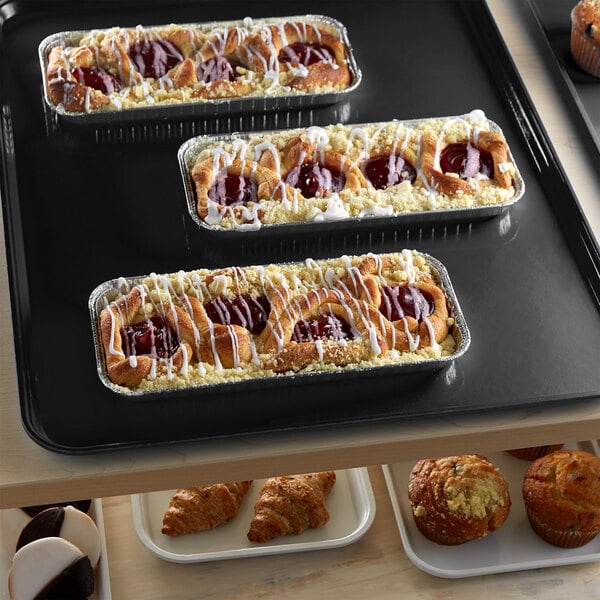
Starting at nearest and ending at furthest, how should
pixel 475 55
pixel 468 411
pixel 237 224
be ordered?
pixel 468 411 < pixel 237 224 < pixel 475 55

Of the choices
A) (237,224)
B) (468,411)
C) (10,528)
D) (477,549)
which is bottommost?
(477,549)

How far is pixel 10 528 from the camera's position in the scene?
1.83 m

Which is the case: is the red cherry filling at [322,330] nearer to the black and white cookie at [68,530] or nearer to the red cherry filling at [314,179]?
the red cherry filling at [314,179]

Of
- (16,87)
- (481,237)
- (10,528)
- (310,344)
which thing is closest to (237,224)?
(310,344)

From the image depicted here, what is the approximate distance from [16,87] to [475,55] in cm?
81

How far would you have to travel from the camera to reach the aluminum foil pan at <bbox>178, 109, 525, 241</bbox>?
1.63 m

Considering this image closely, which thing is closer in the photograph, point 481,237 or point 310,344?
point 310,344

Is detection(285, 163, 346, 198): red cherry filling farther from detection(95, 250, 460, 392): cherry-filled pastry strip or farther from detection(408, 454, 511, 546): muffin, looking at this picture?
detection(408, 454, 511, 546): muffin

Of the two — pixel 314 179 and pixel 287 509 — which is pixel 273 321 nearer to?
pixel 314 179

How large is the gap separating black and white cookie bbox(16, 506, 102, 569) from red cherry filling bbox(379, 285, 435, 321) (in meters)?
0.62

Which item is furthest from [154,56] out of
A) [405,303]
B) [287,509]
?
[287,509]

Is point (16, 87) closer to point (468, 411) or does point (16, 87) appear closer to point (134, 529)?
point (134, 529)

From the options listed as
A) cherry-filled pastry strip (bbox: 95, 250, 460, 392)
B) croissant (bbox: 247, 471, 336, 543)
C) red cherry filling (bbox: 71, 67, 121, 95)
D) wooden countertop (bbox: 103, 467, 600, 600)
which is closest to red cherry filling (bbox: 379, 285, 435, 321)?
cherry-filled pastry strip (bbox: 95, 250, 460, 392)

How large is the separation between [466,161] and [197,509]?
72 centimetres
